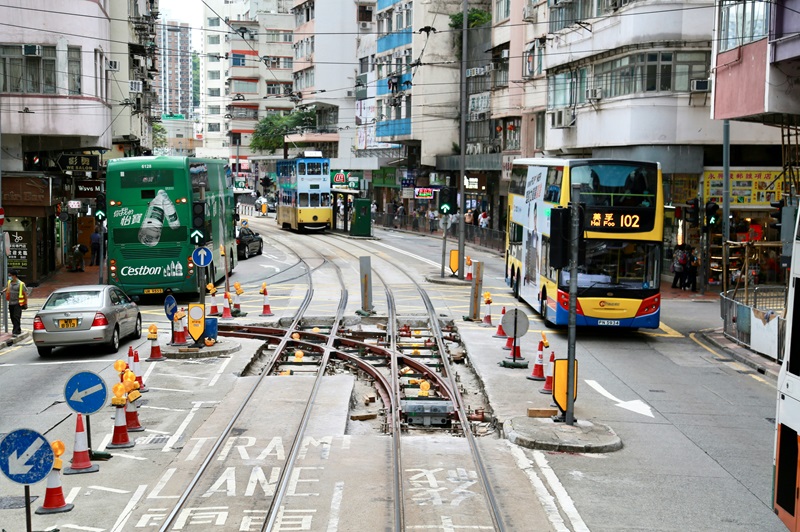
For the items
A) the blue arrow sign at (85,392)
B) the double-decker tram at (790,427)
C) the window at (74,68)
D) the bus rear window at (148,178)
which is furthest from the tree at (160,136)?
the double-decker tram at (790,427)

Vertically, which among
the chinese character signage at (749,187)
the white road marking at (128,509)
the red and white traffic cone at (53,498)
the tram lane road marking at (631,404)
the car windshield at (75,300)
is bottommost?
the tram lane road marking at (631,404)

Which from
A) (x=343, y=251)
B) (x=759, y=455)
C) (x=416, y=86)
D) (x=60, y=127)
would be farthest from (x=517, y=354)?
(x=416, y=86)

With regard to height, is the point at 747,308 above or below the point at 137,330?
above

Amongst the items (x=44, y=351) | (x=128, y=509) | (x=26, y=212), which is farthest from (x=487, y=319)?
(x=26, y=212)

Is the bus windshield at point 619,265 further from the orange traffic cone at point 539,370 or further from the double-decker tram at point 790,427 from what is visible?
the double-decker tram at point 790,427

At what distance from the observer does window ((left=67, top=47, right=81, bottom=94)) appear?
35.1m

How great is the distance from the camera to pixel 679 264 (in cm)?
3703

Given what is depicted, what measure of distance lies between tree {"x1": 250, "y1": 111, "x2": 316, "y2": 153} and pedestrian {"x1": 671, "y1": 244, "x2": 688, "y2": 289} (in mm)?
65529

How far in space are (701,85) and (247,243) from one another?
2110 cm

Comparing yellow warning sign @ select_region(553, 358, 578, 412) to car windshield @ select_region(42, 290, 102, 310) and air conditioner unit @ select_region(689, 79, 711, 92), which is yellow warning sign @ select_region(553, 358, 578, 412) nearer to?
car windshield @ select_region(42, 290, 102, 310)

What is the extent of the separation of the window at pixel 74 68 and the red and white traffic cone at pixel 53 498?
25.7m

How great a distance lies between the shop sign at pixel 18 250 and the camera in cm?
3566

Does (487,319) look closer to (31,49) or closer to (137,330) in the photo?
(137,330)

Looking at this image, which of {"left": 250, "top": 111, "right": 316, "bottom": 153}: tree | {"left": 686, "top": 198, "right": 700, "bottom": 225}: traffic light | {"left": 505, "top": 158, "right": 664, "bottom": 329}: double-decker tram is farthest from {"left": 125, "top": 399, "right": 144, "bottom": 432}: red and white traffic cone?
{"left": 250, "top": 111, "right": 316, "bottom": 153}: tree
